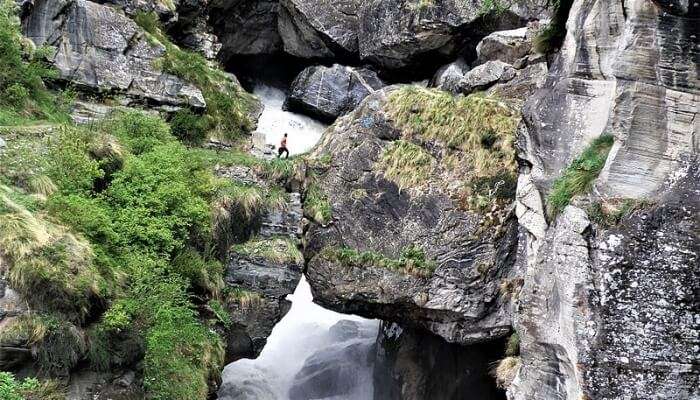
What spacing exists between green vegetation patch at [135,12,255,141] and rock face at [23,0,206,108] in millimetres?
415

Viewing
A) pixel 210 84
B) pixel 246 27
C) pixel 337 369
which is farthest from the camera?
pixel 246 27

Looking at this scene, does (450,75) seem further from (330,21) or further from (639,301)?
(639,301)

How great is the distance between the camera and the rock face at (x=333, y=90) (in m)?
21.6

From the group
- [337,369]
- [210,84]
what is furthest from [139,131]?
[337,369]

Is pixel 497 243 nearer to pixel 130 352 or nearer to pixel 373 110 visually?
pixel 373 110

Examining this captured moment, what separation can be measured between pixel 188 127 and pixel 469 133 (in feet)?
26.7

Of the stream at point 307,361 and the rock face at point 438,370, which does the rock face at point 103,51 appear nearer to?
the stream at point 307,361

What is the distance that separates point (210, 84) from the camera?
18641mm

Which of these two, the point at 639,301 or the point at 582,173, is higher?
the point at 582,173

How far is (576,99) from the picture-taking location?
408 inches

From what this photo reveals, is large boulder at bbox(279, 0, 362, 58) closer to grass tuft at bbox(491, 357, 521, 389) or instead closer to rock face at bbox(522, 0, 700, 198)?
rock face at bbox(522, 0, 700, 198)

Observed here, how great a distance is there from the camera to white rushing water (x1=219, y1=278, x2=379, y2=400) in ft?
55.7

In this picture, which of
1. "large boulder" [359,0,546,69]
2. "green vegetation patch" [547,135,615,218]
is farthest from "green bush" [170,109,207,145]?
"green vegetation patch" [547,135,615,218]

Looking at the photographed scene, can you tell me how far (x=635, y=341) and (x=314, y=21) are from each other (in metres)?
17.0
